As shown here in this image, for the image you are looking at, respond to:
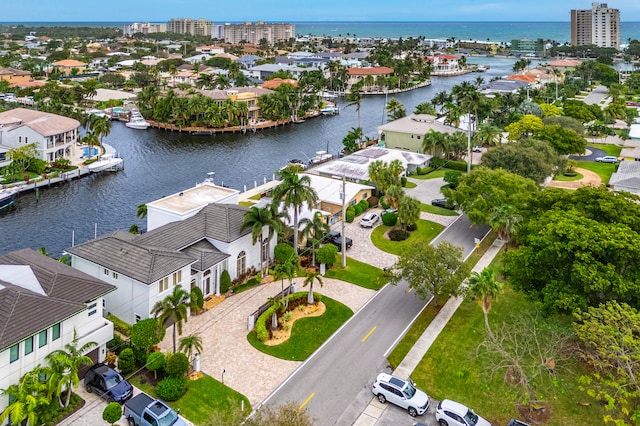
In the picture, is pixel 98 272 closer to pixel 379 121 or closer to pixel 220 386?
pixel 220 386

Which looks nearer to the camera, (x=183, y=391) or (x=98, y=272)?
(x=183, y=391)

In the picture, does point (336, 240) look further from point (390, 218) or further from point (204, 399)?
point (204, 399)

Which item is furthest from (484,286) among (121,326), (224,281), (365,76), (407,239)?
(365,76)

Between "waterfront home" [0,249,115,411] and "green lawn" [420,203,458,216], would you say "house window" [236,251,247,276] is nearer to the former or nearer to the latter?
"waterfront home" [0,249,115,411]

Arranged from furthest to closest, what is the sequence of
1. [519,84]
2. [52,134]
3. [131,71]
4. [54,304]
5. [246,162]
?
1. [131,71]
2. [519,84]
3. [246,162]
4. [52,134]
5. [54,304]

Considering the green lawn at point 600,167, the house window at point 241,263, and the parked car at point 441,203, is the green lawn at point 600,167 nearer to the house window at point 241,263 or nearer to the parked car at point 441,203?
the parked car at point 441,203

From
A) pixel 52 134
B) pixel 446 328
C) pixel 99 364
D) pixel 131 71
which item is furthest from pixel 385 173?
pixel 131 71
